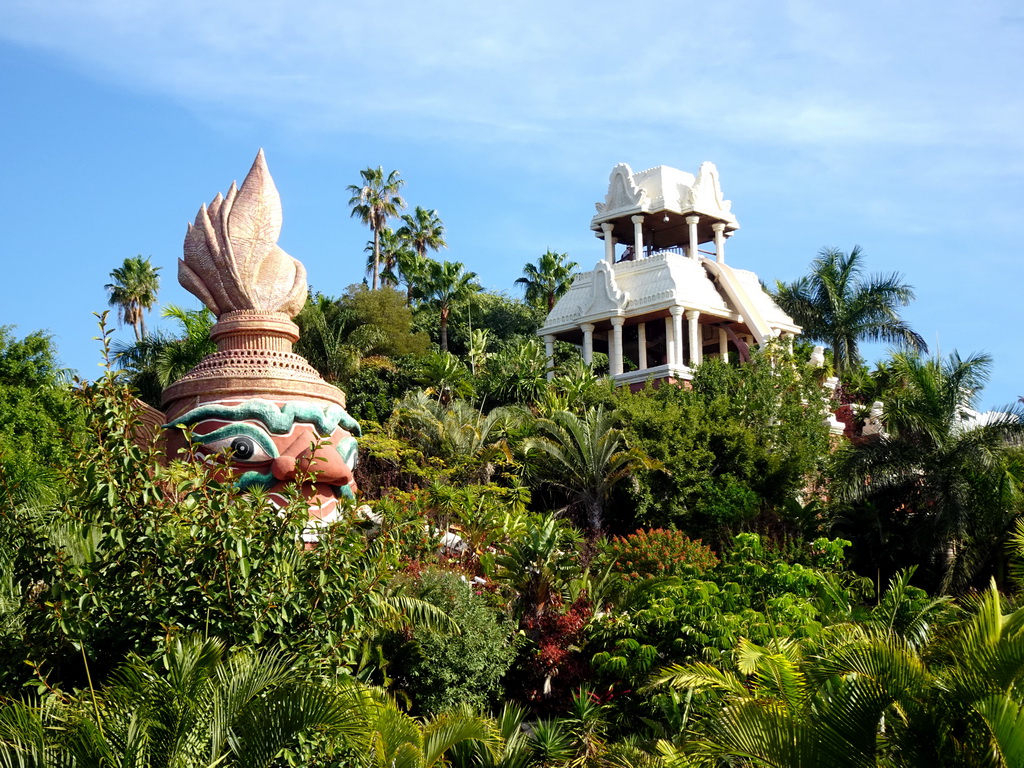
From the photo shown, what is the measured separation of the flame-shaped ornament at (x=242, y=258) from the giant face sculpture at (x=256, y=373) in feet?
0.05

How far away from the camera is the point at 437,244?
51938mm

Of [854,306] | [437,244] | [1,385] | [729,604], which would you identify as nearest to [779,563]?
[729,604]

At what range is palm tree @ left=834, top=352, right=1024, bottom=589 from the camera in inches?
941

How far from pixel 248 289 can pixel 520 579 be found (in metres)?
6.33

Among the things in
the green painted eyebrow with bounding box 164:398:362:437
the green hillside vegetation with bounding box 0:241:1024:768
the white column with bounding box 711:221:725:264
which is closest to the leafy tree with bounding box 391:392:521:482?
the green hillside vegetation with bounding box 0:241:1024:768

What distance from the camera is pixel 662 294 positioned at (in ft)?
125

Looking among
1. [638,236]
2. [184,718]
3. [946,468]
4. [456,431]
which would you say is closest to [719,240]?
[638,236]

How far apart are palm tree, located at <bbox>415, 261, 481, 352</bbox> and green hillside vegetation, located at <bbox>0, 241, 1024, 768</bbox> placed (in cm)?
656

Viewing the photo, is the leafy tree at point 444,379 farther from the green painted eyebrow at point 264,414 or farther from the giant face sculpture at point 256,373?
the green painted eyebrow at point 264,414

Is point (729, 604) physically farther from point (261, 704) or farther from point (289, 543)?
point (261, 704)

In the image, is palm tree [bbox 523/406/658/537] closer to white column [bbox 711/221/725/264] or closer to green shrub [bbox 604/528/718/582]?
green shrub [bbox 604/528/718/582]

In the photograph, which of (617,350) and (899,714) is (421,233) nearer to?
(617,350)

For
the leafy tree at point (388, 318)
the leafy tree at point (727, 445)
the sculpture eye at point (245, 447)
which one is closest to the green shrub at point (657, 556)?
the leafy tree at point (727, 445)

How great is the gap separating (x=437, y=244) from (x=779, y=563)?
1336 inches
